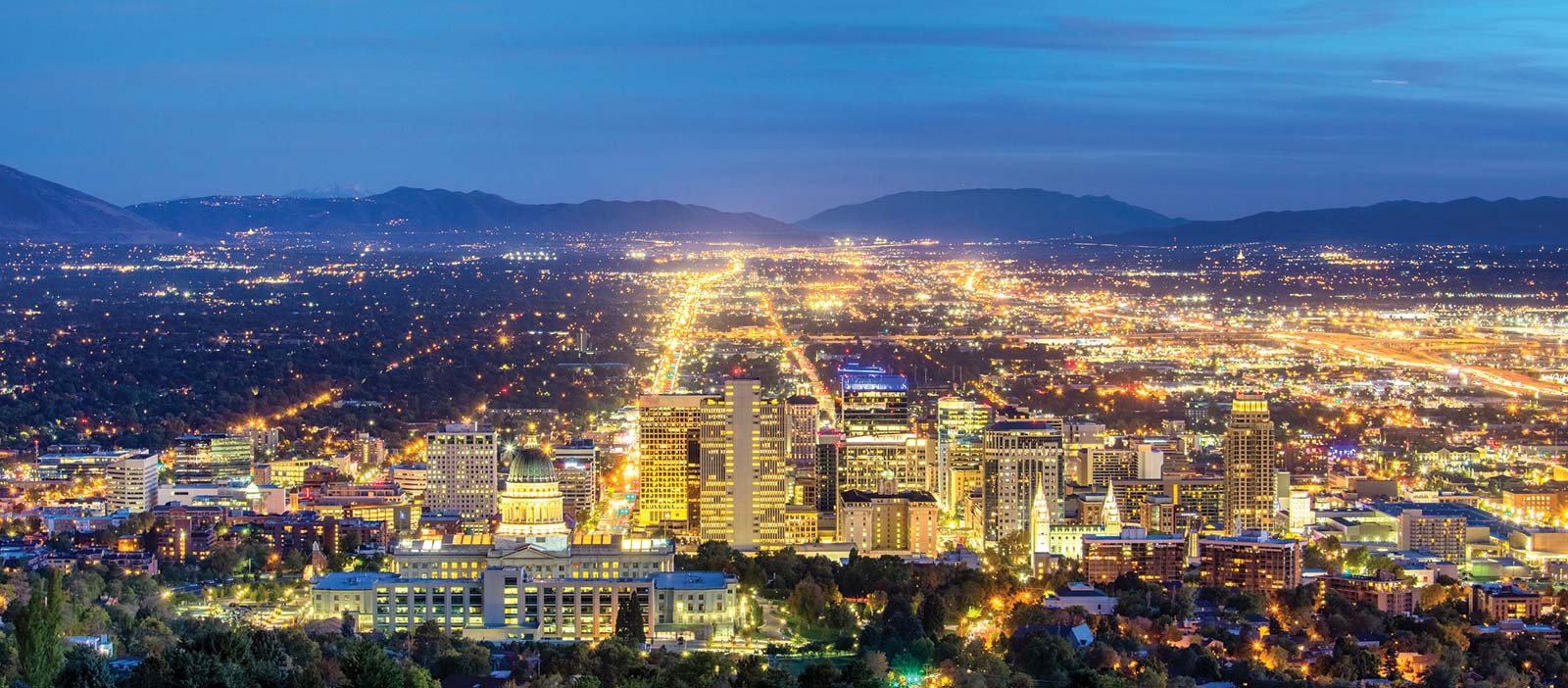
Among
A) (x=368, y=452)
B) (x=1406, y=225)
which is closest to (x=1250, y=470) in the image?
(x=368, y=452)

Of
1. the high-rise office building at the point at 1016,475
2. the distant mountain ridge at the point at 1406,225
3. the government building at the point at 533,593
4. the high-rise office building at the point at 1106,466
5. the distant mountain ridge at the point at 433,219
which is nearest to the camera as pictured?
the government building at the point at 533,593

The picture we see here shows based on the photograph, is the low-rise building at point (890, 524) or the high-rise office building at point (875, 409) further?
the high-rise office building at point (875, 409)

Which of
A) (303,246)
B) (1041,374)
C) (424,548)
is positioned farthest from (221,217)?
(424,548)

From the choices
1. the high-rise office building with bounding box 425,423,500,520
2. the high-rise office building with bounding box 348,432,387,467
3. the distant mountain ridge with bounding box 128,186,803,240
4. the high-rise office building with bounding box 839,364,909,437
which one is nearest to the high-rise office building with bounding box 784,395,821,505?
the high-rise office building with bounding box 839,364,909,437

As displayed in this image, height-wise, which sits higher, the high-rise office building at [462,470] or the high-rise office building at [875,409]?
the high-rise office building at [875,409]

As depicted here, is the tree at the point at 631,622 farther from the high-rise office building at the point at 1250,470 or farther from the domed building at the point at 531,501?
the high-rise office building at the point at 1250,470

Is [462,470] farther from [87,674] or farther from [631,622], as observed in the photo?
[87,674]

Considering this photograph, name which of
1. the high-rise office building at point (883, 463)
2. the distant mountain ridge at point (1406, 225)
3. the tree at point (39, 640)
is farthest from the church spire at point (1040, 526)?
the distant mountain ridge at point (1406, 225)

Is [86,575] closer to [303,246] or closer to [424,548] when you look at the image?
[424,548]
